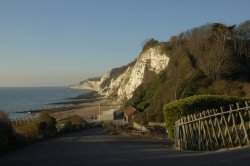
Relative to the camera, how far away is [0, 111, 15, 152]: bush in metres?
20.4

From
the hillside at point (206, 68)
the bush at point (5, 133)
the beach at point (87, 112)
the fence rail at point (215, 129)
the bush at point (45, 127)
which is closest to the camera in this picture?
the fence rail at point (215, 129)

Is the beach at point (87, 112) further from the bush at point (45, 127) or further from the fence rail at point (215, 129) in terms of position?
the fence rail at point (215, 129)

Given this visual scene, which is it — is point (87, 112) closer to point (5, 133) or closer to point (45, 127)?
point (45, 127)

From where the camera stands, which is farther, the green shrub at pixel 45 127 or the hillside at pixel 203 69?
the hillside at pixel 203 69

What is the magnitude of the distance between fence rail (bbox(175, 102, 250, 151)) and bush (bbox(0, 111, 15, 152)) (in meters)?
8.15

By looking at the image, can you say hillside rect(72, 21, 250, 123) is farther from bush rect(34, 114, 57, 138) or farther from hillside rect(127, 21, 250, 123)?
bush rect(34, 114, 57, 138)

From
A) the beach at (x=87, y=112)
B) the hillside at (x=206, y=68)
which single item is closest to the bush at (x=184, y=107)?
the hillside at (x=206, y=68)

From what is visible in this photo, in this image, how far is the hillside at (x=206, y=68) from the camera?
61.4m

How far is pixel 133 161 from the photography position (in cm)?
1442

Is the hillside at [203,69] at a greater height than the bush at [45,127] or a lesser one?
greater

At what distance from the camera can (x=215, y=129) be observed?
62.2 feet

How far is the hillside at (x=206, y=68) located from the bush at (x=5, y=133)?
118ft

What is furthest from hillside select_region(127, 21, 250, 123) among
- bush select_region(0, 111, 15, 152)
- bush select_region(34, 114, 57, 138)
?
bush select_region(0, 111, 15, 152)

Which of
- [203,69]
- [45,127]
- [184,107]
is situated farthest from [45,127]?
[203,69]
